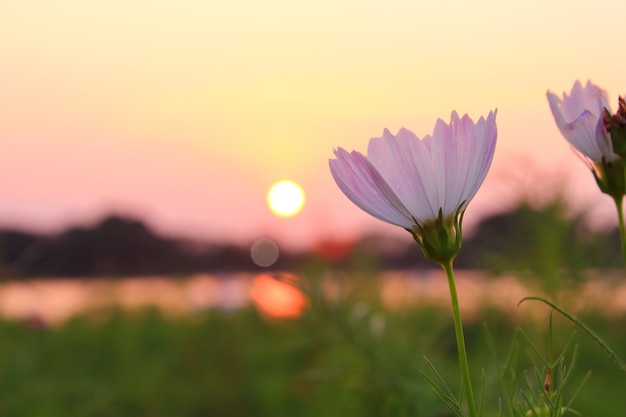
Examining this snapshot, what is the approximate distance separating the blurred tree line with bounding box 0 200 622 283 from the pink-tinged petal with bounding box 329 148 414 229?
437 mm

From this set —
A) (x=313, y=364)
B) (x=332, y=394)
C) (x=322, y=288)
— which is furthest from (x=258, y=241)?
(x=322, y=288)

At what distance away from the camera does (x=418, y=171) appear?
329 mm

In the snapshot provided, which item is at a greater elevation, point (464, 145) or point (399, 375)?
point (464, 145)

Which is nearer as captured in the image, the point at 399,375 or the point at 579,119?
the point at 579,119

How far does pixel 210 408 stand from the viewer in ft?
6.86

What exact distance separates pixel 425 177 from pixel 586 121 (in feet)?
0.30

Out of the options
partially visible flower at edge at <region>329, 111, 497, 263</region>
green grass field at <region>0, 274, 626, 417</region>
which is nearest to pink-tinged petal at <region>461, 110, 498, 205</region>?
partially visible flower at edge at <region>329, 111, 497, 263</region>

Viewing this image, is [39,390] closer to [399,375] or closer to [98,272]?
[399,375]

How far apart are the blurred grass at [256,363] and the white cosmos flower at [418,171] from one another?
26 cm

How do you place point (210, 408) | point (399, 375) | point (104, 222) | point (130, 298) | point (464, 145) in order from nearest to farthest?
point (464, 145) → point (399, 375) → point (210, 408) → point (130, 298) → point (104, 222)

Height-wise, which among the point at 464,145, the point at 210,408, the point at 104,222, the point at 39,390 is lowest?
the point at 210,408

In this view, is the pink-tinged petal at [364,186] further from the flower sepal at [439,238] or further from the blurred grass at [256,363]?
the blurred grass at [256,363]

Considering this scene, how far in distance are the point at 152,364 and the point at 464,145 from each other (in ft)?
6.58

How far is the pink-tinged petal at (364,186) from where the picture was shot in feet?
1.04
